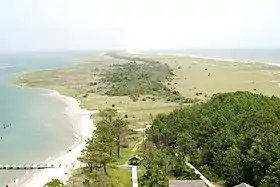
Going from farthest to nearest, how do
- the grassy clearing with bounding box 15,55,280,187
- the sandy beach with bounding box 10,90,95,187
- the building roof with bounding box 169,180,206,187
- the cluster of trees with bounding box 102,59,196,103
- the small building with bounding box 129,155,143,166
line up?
the cluster of trees with bounding box 102,59,196,103
the grassy clearing with bounding box 15,55,280,187
the small building with bounding box 129,155,143,166
the sandy beach with bounding box 10,90,95,187
the building roof with bounding box 169,180,206,187

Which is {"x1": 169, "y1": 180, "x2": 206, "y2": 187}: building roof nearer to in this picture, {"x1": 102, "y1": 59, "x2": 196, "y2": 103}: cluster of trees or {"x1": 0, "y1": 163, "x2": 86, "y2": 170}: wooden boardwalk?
{"x1": 0, "y1": 163, "x2": 86, "y2": 170}: wooden boardwalk

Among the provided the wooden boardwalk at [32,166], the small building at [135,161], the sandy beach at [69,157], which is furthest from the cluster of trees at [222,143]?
the sandy beach at [69,157]

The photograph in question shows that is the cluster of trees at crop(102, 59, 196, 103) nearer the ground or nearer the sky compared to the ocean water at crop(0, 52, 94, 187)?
nearer the sky

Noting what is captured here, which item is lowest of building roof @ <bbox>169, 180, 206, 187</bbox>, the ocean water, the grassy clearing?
the ocean water

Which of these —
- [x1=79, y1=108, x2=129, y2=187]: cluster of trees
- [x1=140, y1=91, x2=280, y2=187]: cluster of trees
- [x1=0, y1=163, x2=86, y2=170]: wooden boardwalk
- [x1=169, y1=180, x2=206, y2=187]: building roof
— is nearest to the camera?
[x1=169, y1=180, x2=206, y2=187]: building roof

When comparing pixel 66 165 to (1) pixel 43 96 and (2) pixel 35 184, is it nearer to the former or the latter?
(2) pixel 35 184

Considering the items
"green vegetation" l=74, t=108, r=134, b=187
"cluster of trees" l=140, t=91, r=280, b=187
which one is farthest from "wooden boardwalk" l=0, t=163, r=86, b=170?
"cluster of trees" l=140, t=91, r=280, b=187

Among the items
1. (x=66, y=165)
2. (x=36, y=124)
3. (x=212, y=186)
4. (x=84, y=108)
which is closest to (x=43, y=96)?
(x=84, y=108)
